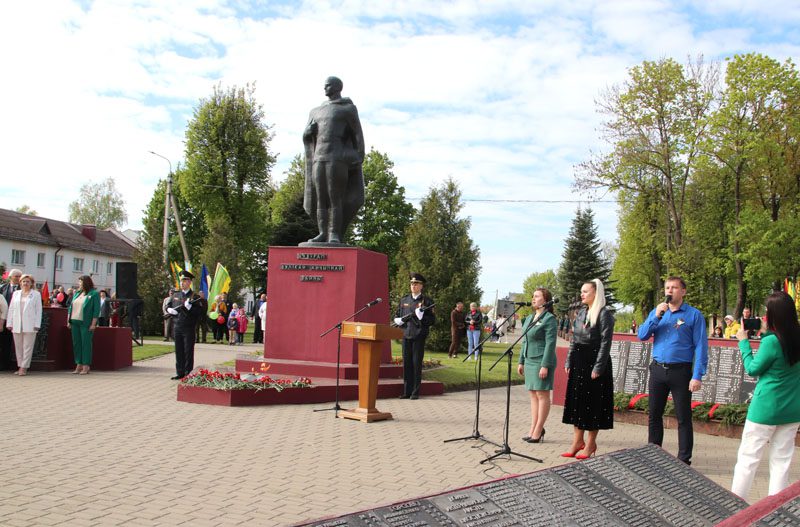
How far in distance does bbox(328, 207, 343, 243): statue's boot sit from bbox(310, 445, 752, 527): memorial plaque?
945 centimetres

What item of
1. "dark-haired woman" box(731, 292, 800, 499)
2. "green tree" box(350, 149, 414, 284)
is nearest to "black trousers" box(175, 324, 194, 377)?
"dark-haired woman" box(731, 292, 800, 499)

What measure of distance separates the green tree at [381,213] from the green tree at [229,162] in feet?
27.4

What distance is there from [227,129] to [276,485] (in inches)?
1565

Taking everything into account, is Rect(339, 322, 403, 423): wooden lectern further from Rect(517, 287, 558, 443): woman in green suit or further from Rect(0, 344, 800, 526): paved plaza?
Rect(517, 287, 558, 443): woman in green suit

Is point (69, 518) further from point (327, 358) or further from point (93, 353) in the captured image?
point (93, 353)

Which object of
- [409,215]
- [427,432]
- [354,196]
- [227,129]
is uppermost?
[227,129]

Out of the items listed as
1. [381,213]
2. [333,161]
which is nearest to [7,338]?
[333,161]

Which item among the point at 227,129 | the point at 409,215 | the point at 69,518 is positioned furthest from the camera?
the point at 409,215

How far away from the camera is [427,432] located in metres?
8.80

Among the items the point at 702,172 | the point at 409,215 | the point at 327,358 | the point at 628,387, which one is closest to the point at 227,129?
the point at 409,215

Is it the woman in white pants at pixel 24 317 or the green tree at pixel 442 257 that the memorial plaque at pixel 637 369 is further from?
the green tree at pixel 442 257

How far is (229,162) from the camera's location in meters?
43.3

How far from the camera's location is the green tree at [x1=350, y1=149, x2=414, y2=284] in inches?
1959

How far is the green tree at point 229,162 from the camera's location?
1688 inches
